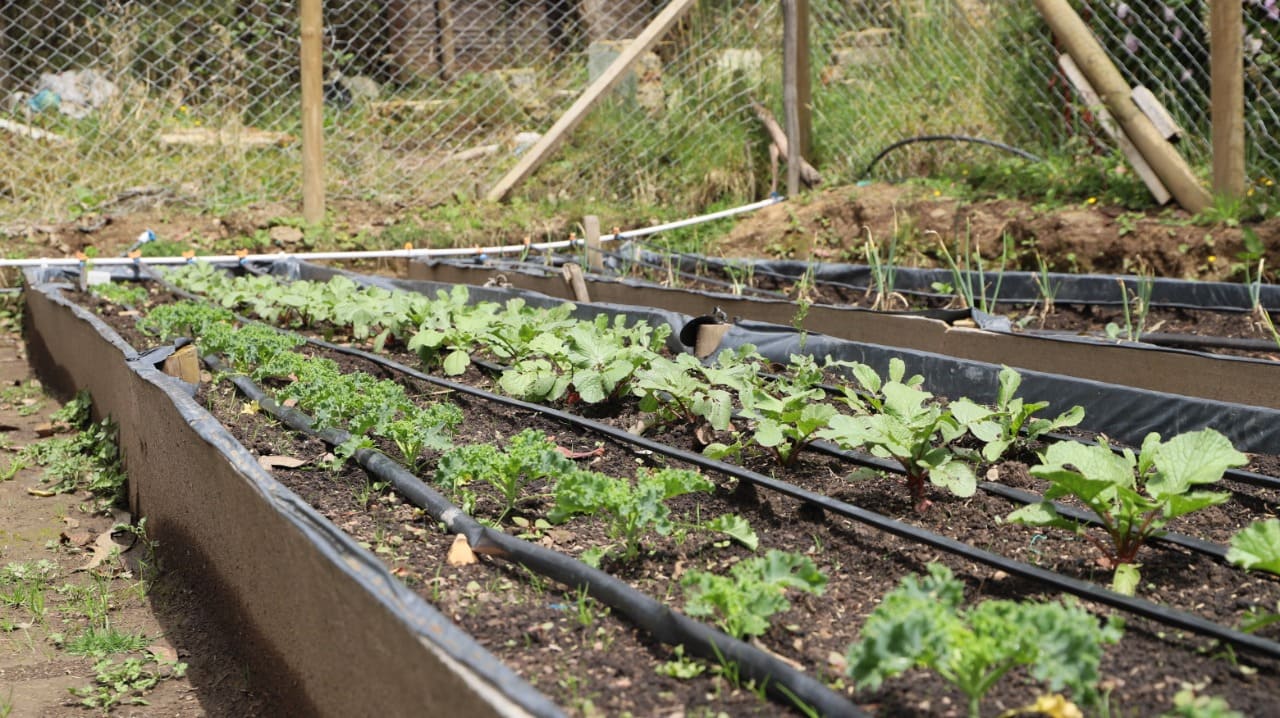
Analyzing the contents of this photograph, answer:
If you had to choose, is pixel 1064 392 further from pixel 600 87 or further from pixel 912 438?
pixel 600 87

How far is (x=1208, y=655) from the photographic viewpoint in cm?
162

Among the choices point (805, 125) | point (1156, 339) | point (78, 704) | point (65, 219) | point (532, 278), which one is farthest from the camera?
point (805, 125)

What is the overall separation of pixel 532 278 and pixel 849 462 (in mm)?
3148

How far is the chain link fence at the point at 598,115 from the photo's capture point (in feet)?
23.5

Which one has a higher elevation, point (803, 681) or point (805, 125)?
point (805, 125)

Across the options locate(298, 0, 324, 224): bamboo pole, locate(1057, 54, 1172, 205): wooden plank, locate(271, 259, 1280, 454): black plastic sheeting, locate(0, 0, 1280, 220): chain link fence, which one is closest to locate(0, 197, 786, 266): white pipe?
locate(298, 0, 324, 224): bamboo pole

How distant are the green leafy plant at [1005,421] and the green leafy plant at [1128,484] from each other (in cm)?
35

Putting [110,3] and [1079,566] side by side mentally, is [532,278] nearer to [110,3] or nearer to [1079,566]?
[1079,566]

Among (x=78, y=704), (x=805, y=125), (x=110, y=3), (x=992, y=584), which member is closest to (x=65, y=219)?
(x=110, y=3)

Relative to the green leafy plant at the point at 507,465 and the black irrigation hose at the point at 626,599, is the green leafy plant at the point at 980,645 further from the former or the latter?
the green leafy plant at the point at 507,465

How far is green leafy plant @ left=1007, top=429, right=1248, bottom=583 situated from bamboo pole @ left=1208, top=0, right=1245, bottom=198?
3.67 metres

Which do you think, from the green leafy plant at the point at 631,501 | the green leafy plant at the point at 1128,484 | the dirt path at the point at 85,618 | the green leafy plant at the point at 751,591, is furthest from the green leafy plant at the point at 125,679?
the green leafy plant at the point at 1128,484

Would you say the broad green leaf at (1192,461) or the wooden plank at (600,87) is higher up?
the wooden plank at (600,87)

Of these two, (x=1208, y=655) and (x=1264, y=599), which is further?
(x=1264, y=599)
